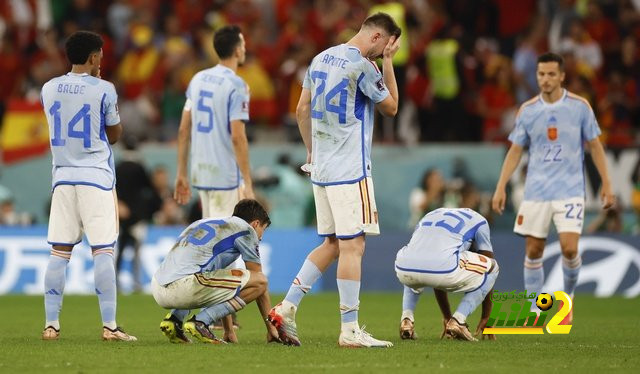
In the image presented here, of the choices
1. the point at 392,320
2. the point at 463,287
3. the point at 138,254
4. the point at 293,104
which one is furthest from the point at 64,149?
the point at 293,104

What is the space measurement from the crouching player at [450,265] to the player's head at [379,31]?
1.75m

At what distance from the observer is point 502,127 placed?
20.7 metres

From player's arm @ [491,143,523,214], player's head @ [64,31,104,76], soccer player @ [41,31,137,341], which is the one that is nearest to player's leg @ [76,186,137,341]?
soccer player @ [41,31,137,341]

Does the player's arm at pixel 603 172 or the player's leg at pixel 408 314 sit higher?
the player's arm at pixel 603 172

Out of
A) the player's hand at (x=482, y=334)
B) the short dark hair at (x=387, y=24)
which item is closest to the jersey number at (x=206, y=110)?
the short dark hair at (x=387, y=24)

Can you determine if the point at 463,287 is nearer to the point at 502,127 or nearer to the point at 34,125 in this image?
the point at 502,127

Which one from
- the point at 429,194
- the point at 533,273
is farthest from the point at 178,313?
the point at 429,194

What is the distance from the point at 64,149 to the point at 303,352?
2680mm

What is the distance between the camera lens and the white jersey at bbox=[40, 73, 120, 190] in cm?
1041

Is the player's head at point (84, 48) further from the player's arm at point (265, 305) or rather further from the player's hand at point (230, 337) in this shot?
the player's hand at point (230, 337)

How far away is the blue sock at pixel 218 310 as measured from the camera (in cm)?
1016

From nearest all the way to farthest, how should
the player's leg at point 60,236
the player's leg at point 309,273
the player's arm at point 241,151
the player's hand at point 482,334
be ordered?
the player's leg at point 309,273 < the player's leg at point 60,236 < the player's hand at point 482,334 < the player's arm at point 241,151

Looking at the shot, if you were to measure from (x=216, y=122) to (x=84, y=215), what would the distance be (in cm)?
202

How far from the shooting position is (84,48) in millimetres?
10469
